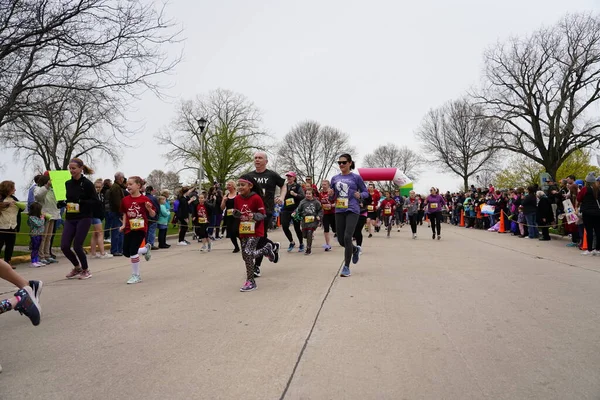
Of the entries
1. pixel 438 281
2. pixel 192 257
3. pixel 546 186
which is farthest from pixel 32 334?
pixel 546 186

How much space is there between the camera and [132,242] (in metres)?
6.86

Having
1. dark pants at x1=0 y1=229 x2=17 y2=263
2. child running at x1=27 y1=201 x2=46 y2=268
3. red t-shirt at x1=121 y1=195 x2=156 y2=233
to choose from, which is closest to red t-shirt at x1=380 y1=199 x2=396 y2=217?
red t-shirt at x1=121 y1=195 x2=156 y2=233

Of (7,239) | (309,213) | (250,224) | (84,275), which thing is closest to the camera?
(250,224)

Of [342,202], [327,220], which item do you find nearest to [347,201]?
[342,202]

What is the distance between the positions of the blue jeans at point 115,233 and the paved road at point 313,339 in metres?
4.43

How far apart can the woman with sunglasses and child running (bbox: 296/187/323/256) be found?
3173 mm

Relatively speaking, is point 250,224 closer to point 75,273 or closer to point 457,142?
point 75,273

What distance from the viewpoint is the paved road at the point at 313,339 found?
279 centimetres

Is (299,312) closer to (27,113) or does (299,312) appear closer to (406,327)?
(406,327)

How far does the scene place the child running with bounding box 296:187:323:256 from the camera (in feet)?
34.6

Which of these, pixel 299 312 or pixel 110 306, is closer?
pixel 299 312

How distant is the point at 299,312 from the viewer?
4609 millimetres

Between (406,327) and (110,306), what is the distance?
11.4 ft

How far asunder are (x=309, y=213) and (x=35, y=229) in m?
6.23
